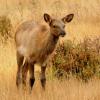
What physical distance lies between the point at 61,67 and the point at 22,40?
53.6 inches

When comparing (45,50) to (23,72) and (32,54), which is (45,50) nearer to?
(32,54)

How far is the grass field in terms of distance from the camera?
34.7ft

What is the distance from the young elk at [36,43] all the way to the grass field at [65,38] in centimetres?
37

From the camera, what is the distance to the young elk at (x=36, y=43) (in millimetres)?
11398

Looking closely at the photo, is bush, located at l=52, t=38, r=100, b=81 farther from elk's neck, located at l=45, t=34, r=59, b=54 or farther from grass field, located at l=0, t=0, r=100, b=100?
elk's neck, located at l=45, t=34, r=59, b=54

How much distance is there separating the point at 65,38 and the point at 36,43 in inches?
223

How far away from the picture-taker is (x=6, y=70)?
524 inches

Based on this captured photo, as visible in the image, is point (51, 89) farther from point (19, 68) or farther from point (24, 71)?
point (19, 68)

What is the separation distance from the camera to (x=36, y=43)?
1182 cm

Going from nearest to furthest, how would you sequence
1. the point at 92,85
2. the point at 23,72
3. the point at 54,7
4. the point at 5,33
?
1. the point at 92,85
2. the point at 23,72
3. the point at 5,33
4. the point at 54,7

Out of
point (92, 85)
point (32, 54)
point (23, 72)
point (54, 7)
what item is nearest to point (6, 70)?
point (23, 72)

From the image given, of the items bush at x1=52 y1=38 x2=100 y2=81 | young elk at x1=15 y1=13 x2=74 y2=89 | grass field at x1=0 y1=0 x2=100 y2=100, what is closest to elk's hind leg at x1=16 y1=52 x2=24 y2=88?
young elk at x1=15 y1=13 x2=74 y2=89

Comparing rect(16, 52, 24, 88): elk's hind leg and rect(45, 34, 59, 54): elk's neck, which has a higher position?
rect(45, 34, 59, 54): elk's neck

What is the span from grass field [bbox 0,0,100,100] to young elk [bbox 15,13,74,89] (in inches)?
14.5
